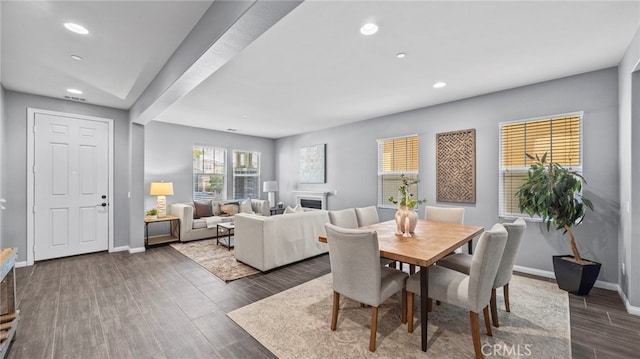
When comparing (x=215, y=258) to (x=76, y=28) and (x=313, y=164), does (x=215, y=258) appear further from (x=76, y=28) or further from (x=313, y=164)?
(x=313, y=164)

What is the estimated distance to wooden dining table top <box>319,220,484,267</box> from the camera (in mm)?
1909

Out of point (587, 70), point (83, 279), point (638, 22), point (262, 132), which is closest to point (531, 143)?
point (587, 70)

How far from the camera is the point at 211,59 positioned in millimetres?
2256

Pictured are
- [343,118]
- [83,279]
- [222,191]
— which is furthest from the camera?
[222,191]

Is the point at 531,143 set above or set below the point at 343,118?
below

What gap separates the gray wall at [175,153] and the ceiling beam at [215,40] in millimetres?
2911

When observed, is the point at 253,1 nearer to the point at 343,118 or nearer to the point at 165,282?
the point at 165,282

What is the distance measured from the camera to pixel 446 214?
141 inches

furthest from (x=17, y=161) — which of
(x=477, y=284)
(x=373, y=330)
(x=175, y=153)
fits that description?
(x=477, y=284)

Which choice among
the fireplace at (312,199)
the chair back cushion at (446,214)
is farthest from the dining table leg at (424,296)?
the fireplace at (312,199)

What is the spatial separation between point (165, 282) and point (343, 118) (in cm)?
424

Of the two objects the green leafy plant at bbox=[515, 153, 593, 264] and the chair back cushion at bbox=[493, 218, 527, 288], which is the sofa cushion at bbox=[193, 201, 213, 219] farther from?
the green leafy plant at bbox=[515, 153, 593, 264]

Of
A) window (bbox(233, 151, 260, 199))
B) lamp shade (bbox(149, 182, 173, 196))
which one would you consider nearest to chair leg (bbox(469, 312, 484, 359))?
lamp shade (bbox(149, 182, 173, 196))

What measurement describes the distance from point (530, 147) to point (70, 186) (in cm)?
714
